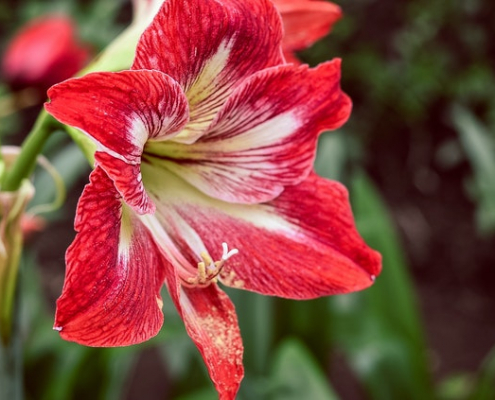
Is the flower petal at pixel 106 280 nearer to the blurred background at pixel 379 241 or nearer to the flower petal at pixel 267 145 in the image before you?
the flower petal at pixel 267 145

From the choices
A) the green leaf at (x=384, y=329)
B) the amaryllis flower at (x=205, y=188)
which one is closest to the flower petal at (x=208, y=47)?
the amaryllis flower at (x=205, y=188)

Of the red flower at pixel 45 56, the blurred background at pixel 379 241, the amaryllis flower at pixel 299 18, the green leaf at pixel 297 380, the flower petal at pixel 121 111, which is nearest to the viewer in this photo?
the flower petal at pixel 121 111

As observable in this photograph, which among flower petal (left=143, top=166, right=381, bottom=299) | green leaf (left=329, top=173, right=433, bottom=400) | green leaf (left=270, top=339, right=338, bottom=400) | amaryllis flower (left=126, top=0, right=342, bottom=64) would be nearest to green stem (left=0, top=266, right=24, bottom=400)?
flower petal (left=143, top=166, right=381, bottom=299)

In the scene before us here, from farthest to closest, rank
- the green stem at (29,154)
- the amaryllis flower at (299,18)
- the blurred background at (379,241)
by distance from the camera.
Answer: the blurred background at (379,241) < the amaryllis flower at (299,18) < the green stem at (29,154)

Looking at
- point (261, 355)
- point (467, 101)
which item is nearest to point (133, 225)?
point (261, 355)

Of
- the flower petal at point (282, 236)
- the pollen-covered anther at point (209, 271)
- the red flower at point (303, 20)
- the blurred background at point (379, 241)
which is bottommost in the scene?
the blurred background at point (379, 241)

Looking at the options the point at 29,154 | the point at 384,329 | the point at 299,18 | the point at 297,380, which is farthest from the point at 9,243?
the point at 384,329
